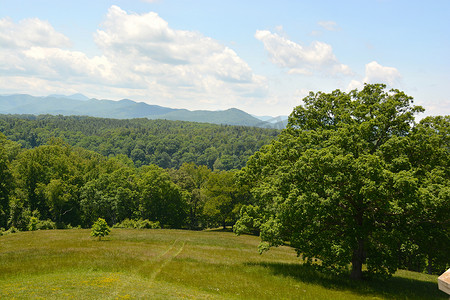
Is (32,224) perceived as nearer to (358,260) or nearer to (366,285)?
(358,260)

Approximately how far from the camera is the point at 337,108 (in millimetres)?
24625

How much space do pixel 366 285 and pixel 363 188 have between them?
324 inches

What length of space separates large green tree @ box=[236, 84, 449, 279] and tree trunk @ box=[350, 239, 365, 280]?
0.20ft

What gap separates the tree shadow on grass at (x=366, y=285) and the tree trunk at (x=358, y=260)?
0.60 m

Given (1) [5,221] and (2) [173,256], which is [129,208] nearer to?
(1) [5,221]

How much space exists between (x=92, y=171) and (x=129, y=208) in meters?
17.1

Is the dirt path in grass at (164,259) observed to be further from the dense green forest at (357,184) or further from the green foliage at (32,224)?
the green foliage at (32,224)

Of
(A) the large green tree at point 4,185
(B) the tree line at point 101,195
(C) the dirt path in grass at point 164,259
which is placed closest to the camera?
(C) the dirt path in grass at point 164,259

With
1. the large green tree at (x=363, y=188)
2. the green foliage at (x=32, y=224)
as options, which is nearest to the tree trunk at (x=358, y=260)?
the large green tree at (x=363, y=188)

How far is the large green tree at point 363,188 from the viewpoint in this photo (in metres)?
18.0

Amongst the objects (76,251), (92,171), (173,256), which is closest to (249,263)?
(173,256)

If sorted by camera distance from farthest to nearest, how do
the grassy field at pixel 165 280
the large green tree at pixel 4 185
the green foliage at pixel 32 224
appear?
1. the large green tree at pixel 4 185
2. the green foliage at pixel 32 224
3. the grassy field at pixel 165 280

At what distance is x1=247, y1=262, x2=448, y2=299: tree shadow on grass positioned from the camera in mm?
18969

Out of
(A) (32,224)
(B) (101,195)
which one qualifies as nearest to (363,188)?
(A) (32,224)
